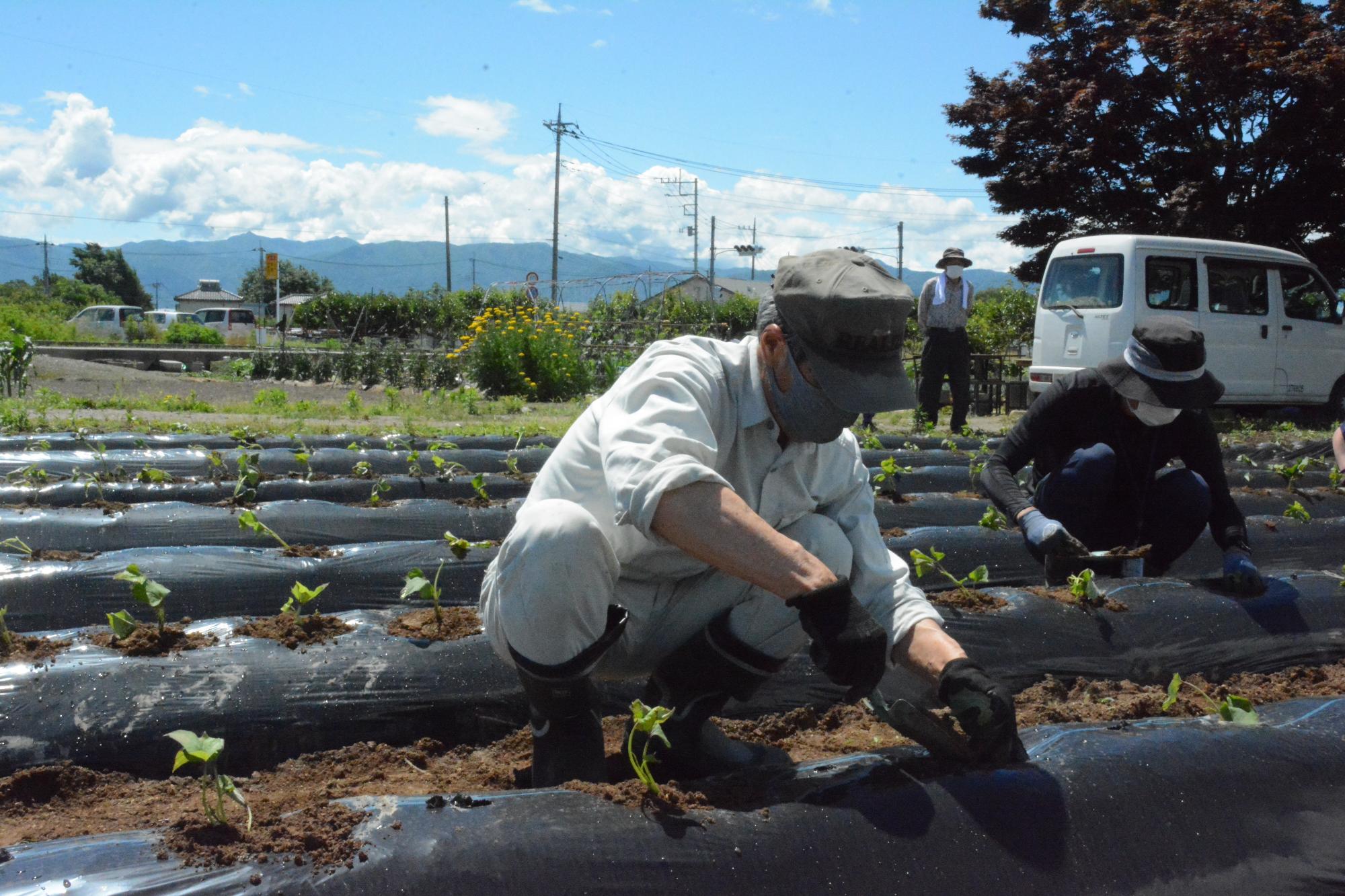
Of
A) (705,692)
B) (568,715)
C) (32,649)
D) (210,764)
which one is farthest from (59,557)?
(705,692)

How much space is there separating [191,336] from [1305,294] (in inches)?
948

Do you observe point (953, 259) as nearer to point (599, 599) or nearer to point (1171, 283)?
point (1171, 283)

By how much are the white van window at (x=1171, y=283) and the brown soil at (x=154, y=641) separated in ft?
28.5

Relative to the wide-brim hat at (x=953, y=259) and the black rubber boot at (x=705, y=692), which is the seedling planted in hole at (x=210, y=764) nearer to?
the black rubber boot at (x=705, y=692)

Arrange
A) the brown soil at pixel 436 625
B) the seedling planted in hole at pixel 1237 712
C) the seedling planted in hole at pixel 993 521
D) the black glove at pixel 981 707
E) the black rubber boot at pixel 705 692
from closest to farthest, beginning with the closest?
1. the black glove at pixel 981 707
2. the black rubber boot at pixel 705 692
3. the seedling planted in hole at pixel 1237 712
4. the brown soil at pixel 436 625
5. the seedling planted in hole at pixel 993 521

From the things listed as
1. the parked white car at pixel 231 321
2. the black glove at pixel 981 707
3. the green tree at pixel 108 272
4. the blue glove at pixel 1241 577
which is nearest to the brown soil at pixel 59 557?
the black glove at pixel 981 707

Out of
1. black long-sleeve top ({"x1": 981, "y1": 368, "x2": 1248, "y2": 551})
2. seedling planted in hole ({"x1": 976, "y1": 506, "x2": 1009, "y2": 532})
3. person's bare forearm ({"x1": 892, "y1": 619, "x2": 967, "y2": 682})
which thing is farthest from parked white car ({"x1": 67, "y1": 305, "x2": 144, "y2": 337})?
person's bare forearm ({"x1": 892, "y1": 619, "x2": 967, "y2": 682})

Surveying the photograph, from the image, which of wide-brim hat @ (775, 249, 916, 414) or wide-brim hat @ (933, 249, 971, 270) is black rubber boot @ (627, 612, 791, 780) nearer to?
wide-brim hat @ (775, 249, 916, 414)

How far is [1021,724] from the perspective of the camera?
7.43 feet

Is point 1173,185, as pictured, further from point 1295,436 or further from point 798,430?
point 798,430

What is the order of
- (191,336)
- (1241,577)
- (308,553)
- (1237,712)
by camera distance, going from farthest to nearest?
(191,336), (308,553), (1241,577), (1237,712)

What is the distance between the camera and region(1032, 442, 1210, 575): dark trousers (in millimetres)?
3031

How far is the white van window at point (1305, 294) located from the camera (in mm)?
9836

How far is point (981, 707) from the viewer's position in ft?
5.18
